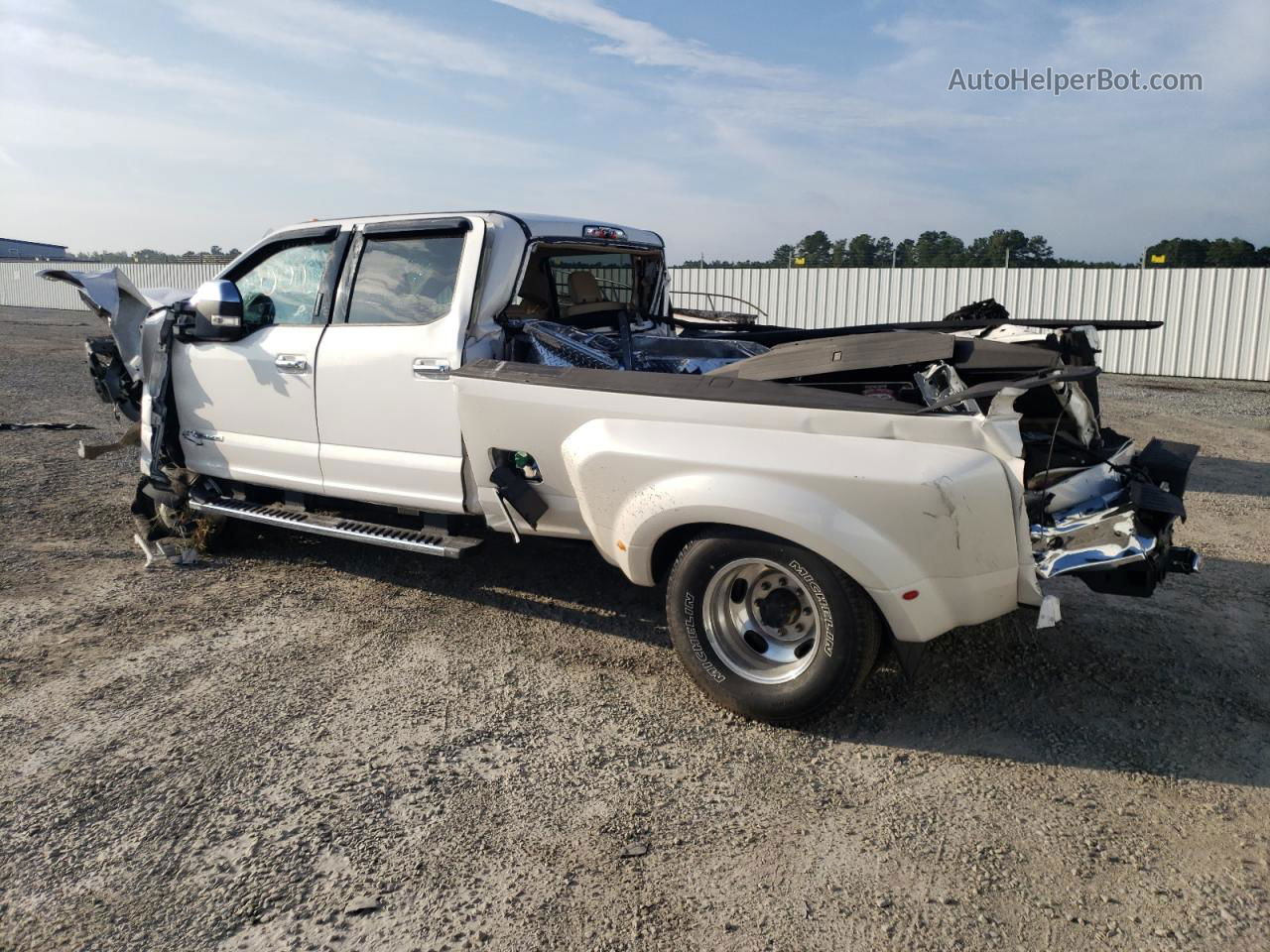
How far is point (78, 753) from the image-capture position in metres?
3.53

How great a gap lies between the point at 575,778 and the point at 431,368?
7.06 ft

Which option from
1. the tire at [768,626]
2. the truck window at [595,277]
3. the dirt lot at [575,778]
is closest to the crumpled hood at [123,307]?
the dirt lot at [575,778]

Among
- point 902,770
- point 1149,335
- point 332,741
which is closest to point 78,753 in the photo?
point 332,741

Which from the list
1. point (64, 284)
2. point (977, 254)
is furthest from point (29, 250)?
point (977, 254)

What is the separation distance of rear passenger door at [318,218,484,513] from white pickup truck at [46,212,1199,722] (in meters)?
0.01

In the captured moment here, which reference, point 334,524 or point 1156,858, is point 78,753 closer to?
point 334,524

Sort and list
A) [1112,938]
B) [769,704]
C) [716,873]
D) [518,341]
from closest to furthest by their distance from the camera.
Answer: [1112,938] < [716,873] < [769,704] < [518,341]

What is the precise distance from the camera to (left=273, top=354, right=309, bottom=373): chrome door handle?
16.6 ft

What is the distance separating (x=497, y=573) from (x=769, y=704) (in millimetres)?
2388

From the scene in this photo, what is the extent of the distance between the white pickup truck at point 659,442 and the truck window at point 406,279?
12 mm

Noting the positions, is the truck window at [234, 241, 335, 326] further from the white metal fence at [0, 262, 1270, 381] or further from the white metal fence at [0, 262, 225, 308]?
the white metal fence at [0, 262, 225, 308]

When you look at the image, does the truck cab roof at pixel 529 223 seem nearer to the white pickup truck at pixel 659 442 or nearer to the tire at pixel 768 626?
the white pickup truck at pixel 659 442

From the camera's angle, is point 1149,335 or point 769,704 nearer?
point 769,704

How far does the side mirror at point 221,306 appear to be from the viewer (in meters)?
5.16
